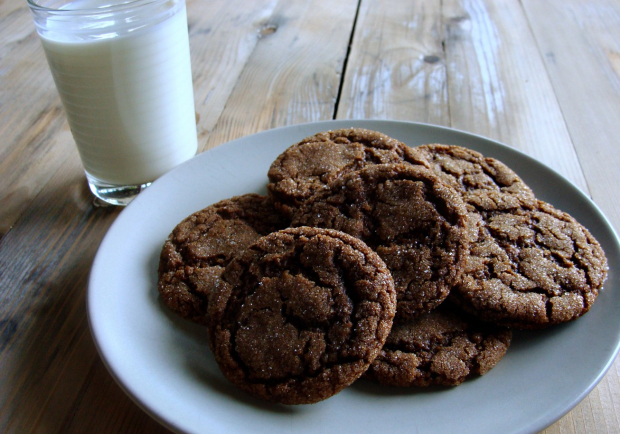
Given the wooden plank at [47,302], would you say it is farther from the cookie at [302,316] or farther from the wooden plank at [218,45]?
the wooden plank at [218,45]

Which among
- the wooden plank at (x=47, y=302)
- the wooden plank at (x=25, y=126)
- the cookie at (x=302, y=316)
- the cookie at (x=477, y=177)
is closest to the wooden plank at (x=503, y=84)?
the cookie at (x=477, y=177)

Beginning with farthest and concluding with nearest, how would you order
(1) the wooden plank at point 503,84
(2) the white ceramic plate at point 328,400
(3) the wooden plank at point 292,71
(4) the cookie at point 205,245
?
(3) the wooden plank at point 292,71 → (1) the wooden plank at point 503,84 → (4) the cookie at point 205,245 → (2) the white ceramic plate at point 328,400

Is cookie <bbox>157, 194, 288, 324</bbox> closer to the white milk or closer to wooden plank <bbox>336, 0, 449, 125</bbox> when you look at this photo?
the white milk

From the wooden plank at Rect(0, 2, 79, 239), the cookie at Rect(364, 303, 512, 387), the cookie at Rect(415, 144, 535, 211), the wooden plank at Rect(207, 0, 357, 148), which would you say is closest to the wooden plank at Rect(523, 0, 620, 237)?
the cookie at Rect(415, 144, 535, 211)

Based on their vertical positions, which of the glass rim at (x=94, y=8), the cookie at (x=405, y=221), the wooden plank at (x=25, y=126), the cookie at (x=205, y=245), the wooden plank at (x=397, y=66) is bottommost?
the wooden plank at (x=25, y=126)

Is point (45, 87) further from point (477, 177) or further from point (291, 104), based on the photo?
point (477, 177)

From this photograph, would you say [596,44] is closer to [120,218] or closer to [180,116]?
[180,116]
